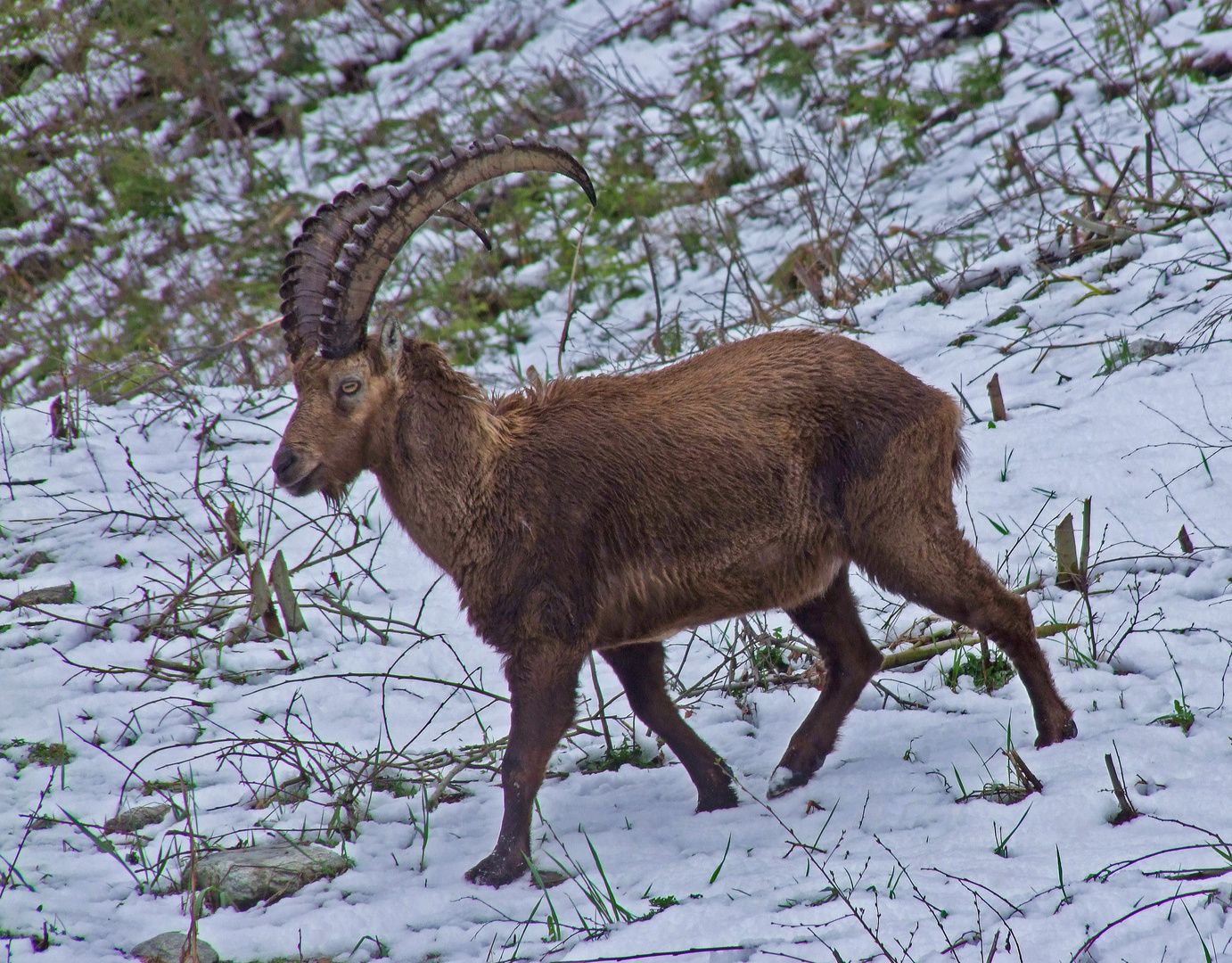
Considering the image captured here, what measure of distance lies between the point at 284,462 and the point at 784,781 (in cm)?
223

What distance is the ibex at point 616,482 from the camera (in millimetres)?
4023

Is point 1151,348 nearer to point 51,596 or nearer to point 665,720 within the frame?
point 665,720

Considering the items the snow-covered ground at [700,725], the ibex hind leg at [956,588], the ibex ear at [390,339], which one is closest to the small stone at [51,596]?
the snow-covered ground at [700,725]

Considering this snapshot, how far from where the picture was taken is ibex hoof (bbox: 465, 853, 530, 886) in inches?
149

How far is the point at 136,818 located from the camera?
4.23 metres

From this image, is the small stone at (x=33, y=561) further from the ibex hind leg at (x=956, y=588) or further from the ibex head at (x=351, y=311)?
the ibex hind leg at (x=956, y=588)

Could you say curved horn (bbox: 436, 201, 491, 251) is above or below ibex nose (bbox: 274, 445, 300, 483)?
above

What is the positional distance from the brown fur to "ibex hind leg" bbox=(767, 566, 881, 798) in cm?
10

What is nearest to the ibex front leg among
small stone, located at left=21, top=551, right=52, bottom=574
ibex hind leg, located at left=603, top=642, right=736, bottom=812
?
ibex hind leg, located at left=603, top=642, right=736, bottom=812

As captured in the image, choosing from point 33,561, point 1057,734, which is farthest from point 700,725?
point 33,561

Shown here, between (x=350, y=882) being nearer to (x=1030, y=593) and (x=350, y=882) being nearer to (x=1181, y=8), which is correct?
(x=1030, y=593)

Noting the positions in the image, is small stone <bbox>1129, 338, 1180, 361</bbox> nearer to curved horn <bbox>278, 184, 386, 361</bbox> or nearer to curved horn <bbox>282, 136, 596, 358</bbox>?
curved horn <bbox>282, 136, 596, 358</bbox>

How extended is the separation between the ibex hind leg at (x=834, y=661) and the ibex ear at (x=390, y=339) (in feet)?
6.33

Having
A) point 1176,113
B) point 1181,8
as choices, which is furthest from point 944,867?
point 1181,8
